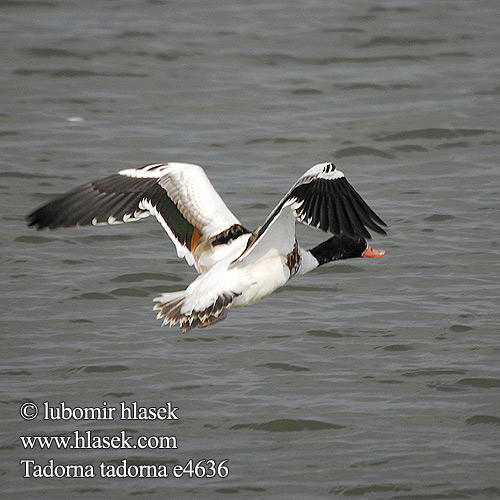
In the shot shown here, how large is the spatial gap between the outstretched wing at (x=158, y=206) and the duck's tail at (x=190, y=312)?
0.46 metres

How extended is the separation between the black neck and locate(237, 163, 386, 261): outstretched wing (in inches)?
57.0

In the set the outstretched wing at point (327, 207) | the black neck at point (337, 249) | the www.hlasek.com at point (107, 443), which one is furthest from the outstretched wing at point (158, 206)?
the www.hlasek.com at point (107, 443)

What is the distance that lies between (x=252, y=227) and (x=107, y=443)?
3689 mm

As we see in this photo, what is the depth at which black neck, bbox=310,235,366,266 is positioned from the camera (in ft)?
25.0

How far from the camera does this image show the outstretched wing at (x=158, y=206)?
6.85 metres

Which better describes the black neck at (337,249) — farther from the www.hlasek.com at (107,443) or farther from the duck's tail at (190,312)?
the www.hlasek.com at (107,443)

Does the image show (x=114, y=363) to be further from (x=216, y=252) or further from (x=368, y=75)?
(x=368, y=75)

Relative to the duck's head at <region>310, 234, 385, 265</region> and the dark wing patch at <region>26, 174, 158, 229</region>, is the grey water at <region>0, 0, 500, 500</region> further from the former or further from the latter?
the dark wing patch at <region>26, 174, 158, 229</region>

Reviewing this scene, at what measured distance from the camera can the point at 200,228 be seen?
6863 mm

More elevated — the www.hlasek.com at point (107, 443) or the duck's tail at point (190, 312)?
the duck's tail at point (190, 312)

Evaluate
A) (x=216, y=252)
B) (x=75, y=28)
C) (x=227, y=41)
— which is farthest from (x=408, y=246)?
(x=75, y=28)

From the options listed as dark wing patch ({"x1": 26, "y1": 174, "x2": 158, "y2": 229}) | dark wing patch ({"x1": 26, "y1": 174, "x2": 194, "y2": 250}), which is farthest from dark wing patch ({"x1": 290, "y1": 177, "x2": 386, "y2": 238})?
dark wing patch ({"x1": 26, "y1": 174, "x2": 158, "y2": 229})

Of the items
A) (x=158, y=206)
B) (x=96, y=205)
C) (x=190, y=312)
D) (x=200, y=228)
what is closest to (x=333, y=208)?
(x=190, y=312)

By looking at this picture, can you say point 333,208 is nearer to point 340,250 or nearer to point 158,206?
point 158,206
